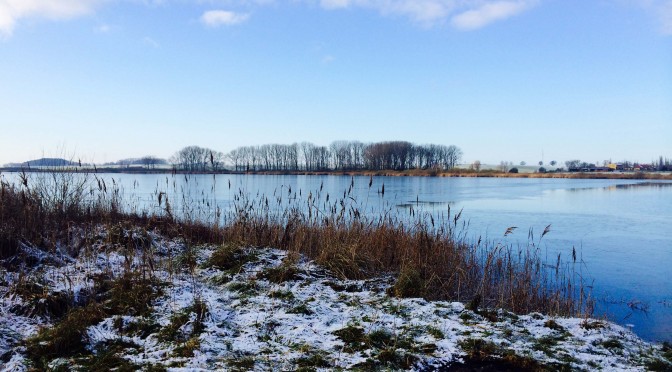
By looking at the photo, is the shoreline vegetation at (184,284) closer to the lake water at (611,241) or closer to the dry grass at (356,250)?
the dry grass at (356,250)

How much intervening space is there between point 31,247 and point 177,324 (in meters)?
3.18

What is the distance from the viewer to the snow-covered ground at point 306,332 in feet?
10.7

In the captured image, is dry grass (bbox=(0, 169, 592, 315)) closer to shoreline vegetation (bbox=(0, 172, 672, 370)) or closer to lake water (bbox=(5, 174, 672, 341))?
shoreline vegetation (bbox=(0, 172, 672, 370))

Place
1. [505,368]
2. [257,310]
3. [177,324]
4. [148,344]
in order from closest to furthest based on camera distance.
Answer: [505,368] → [148,344] → [177,324] → [257,310]

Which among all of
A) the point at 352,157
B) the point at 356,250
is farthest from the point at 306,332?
the point at 352,157

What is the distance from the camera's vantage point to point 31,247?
5566mm

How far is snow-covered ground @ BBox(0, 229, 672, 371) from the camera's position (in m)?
3.26

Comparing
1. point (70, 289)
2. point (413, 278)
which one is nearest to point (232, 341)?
point (70, 289)

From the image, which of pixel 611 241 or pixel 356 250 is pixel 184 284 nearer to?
pixel 356 250

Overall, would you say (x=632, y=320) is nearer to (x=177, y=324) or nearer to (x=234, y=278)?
(x=234, y=278)

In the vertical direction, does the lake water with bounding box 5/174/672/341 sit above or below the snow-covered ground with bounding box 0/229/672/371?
below

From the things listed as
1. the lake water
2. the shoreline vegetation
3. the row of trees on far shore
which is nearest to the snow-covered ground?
the shoreline vegetation

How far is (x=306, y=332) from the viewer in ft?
12.4

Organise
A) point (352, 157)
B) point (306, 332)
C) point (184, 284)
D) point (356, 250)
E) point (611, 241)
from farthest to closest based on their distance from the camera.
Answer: point (352, 157) < point (611, 241) < point (356, 250) < point (184, 284) < point (306, 332)
